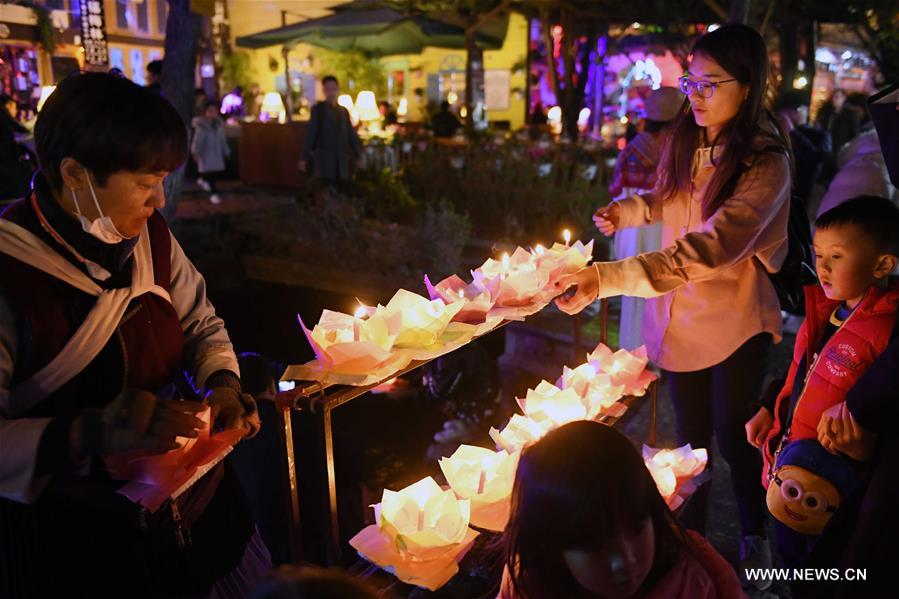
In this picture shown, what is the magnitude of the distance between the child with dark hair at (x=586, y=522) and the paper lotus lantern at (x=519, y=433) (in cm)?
87

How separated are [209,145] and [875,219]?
1212cm

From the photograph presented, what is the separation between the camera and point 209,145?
12523mm

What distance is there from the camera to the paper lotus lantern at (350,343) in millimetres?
1898

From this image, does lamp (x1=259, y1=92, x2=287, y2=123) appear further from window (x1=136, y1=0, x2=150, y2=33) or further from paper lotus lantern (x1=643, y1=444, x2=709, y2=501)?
paper lotus lantern (x1=643, y1=444, x2=709, y2=501)

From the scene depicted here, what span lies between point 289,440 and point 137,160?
2.61 feet

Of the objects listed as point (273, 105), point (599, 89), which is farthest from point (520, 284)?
point (599, 89)

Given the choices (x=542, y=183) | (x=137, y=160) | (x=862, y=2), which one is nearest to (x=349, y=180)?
(x=542, y=183)

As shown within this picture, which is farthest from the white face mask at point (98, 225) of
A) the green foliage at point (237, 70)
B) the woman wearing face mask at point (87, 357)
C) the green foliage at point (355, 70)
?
the green foliage at point (237, 70)

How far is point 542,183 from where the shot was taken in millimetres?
8906

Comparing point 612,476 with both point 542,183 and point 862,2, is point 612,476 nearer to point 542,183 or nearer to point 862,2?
point 542,183

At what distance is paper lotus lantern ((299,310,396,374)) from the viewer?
6.23ft

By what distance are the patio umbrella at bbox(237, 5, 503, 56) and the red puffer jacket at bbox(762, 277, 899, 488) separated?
42.9 feet

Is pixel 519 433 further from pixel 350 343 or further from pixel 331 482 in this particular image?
pixel 350 343

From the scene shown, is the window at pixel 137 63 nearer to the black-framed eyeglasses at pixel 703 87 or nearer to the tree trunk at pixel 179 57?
the tree trunk at pixel 179 57
